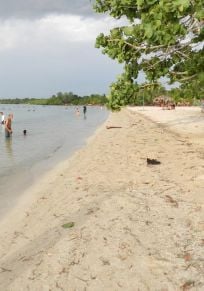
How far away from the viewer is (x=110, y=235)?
656cm

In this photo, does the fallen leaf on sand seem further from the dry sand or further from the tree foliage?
the tree foliage

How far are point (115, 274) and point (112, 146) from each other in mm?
14675

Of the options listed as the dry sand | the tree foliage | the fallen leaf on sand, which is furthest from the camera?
the tree foliage

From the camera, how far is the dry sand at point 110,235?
5.16 metres

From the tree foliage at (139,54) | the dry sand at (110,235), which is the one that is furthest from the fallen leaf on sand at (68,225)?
the tree foliage at (139,54)

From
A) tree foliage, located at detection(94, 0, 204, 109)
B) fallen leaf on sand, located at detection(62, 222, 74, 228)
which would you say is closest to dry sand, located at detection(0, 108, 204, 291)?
fallen leaf on sand, located at detection(62, 222, 74, 228)

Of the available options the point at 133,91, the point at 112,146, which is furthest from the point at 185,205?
the point at 112,146

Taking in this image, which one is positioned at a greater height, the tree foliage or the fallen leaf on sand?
the tree foliage

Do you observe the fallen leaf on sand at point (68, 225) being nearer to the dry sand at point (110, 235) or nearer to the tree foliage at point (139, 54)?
the dry sand at point (110, 235)

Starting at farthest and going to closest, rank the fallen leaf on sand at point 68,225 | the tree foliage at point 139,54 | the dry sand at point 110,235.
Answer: the tree foliage at point 139,54 → the fallen leaf on sand at point 68,225 → the dry sand at point 110,235

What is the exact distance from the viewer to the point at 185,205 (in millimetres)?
8078

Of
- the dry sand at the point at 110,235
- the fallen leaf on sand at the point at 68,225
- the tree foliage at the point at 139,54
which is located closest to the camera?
the dry sand at the point at 110,235

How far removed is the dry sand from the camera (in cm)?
516

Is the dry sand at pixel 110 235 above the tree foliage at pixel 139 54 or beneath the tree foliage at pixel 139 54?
beneath
